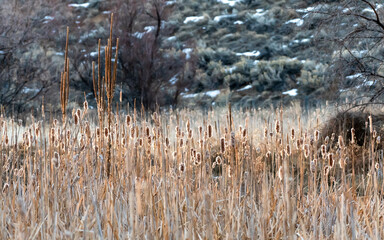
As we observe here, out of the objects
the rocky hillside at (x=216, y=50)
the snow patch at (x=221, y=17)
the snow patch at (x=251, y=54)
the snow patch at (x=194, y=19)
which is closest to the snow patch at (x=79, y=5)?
the rocky hillside at (x=216, y=50)

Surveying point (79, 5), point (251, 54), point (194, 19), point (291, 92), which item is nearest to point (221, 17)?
point (194, 19)

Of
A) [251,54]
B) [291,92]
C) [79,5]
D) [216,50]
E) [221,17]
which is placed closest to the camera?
[291,92]

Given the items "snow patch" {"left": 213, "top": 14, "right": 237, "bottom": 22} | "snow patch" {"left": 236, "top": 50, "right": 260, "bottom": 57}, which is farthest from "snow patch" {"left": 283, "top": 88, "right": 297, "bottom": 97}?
"snow patch" {"left": 213, "top": 14, "right": 237, "bottom": 22}

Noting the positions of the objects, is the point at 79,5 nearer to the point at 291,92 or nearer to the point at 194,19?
the point at 194,19

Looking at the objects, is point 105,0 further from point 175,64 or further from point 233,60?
point 175,64

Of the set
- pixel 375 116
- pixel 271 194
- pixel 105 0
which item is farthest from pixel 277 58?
pixel 271 194

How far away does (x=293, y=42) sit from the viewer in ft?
69.2

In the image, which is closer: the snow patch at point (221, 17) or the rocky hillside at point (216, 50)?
the rocky hillside at point (216, 50)

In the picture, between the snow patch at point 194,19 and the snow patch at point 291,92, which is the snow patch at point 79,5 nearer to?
the snow patch at point 194,19

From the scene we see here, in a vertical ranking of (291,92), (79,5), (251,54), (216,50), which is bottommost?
(291,92)

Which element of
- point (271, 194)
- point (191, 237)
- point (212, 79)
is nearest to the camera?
point (191, 237)

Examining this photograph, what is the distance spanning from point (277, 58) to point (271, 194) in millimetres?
17742

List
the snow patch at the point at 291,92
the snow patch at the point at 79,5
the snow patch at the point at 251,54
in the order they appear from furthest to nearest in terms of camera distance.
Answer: the snow patch at the point at 79,5 → the snow patch at the point at 251,54 → the snow patch at the point at 291,92

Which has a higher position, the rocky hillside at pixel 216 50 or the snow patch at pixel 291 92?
the rocky hillside at pixel 216 50
